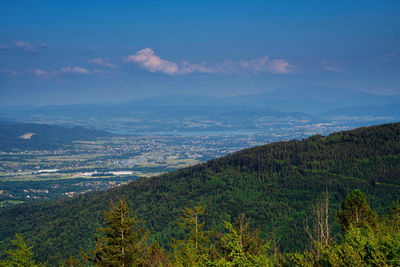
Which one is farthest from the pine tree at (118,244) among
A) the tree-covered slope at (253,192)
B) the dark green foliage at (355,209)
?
the tree-covered slope at (253,192)

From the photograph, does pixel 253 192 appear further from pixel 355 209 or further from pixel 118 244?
pixel 118 244

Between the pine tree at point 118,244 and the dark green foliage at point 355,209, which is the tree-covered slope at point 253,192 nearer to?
the dark green foliage at point 355,209

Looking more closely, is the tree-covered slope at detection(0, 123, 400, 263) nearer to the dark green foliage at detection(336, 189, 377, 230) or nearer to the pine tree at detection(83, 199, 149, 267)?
the dark green foliage at detection(336, 189, 377, 230)

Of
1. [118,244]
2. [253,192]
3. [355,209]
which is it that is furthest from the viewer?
[253,192]

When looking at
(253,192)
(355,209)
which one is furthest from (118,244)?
(253,192)

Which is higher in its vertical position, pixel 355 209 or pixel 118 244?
pixel 118 244

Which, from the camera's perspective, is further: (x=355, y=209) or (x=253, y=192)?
(x=253, y=192)

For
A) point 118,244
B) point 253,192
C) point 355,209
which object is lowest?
point 253,192

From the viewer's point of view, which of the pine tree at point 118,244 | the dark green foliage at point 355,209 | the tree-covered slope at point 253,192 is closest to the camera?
the pine tree at point 118,244

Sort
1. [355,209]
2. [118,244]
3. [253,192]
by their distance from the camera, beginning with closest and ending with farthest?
1. [118,244]
2. [355,209]
3. [253,192]
